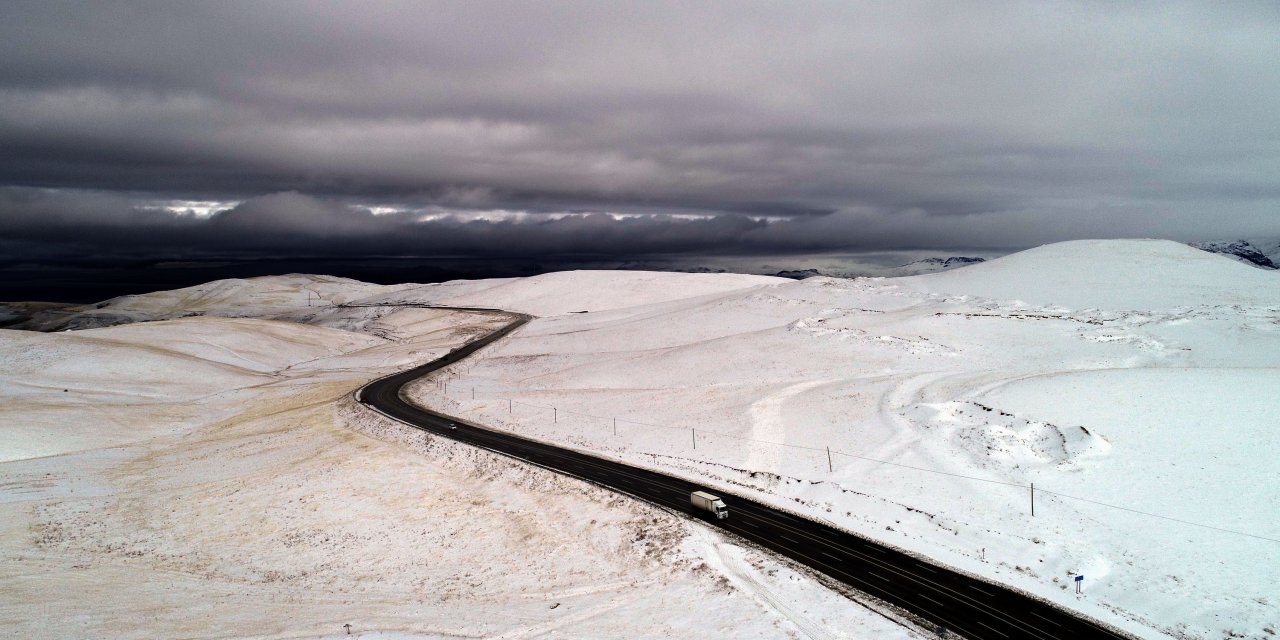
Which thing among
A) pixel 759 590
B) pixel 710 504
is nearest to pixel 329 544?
pixel 710 504

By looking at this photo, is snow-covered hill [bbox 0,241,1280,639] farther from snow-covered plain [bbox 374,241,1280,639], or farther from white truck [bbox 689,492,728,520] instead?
white truck [bbox 689,492,728,520]

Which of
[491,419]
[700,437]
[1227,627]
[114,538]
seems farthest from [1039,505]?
[114,538]

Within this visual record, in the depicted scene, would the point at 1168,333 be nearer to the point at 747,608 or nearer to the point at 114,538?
the point at 747,608

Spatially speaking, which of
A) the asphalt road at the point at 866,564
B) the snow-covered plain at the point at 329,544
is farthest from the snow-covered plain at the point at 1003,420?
the snow-covered plain at the point at 329,544

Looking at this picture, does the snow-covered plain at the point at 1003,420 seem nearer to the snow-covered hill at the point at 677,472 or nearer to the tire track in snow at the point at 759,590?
the snow-covered hill at the point at 677,472

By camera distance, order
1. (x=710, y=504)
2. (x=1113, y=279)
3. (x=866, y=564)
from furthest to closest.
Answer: (x=1113, y=279) → (x=710, y=504) → (x=866, y=564)

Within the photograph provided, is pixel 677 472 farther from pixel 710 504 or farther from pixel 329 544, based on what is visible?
pixel 329 544

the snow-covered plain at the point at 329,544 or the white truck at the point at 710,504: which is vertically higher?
the white truck at the point at 710,504
